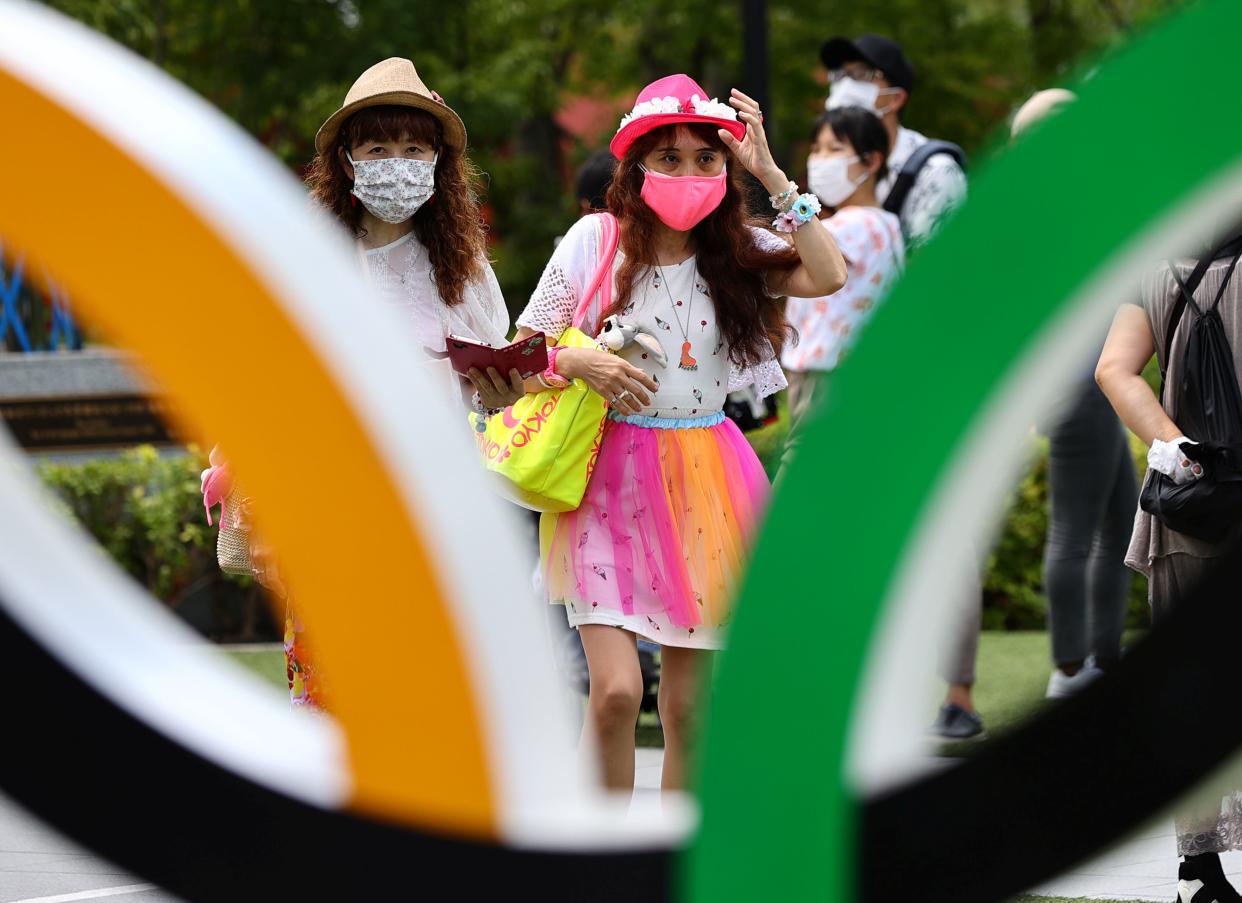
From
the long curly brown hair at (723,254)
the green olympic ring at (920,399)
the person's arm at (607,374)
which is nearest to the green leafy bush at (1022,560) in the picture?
the long curly brown hair at (723,254)

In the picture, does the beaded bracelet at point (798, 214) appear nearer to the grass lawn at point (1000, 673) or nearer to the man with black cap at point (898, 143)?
the man with black cap at point (898, 143)

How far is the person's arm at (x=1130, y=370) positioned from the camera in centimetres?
457

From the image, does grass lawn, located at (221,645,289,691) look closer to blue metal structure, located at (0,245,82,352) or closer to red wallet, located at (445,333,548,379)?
red wallet, located at (445,333,548,379)

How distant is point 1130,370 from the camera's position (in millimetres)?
4672

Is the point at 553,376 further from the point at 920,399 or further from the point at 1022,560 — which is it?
the point at 1022,560

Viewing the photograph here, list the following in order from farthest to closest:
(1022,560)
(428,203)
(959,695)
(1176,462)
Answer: (1022,560) < (959,695) < (428,203) < (1176,462)

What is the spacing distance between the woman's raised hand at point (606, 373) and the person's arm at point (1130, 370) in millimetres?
1143

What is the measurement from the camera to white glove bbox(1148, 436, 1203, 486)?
176 inches

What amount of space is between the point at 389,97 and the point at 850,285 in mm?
2975

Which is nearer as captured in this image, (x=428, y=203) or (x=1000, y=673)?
(x=428, y=203)

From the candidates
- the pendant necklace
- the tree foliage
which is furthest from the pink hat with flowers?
the tree foliage

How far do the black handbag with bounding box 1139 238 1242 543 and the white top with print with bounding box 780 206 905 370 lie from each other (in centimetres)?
283

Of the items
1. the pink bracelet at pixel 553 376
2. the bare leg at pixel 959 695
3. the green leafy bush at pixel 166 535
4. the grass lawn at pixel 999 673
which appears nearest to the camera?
the pink bracelet at pixel 553 376

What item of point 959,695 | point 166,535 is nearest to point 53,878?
point 959,695
